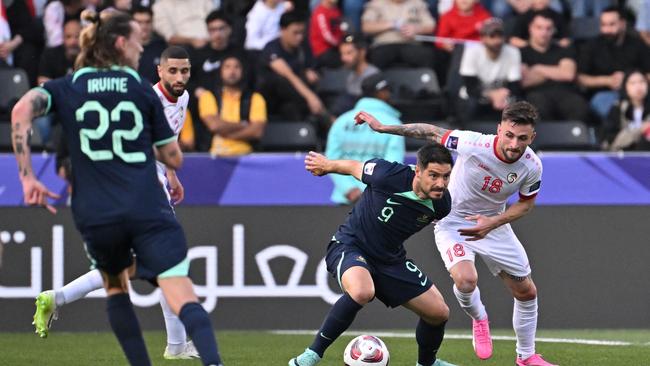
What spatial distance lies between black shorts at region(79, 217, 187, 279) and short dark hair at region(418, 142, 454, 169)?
81.3 inches

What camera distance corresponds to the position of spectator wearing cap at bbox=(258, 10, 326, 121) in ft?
49.6

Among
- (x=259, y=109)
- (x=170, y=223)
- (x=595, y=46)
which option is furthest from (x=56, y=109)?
(x=595, y=46)

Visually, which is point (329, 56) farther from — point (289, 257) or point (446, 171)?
point (446, 171)

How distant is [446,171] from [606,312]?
5.07 meters

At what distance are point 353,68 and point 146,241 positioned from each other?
805 cm

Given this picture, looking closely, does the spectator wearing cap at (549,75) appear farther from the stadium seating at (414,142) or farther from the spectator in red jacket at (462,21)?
the stadium seating at (414,142)

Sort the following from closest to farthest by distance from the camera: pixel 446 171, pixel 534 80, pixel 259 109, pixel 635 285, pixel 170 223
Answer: pixel 170 223
pixel 446 171
pixel 635 285
pixel 259 109
pixel 534 80

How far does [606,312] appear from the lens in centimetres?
1302

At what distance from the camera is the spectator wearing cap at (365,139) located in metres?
12.8

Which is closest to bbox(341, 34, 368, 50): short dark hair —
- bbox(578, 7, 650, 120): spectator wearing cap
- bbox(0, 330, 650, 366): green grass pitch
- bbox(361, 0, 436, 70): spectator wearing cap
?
bbox(361, 0, 436, 70): spectator wearing cap

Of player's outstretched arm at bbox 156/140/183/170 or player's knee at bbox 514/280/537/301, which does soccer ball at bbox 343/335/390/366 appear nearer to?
player's knee at bbox 514/280/537/301

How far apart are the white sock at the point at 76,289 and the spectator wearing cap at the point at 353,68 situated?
5.28m

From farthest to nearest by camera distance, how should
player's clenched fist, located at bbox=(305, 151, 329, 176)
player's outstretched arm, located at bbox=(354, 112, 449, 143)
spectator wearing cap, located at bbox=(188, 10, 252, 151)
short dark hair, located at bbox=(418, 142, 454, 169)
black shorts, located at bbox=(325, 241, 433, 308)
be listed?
spectator wearing cap, located at bbox=(188, 10, 252, 151) < player's outstretched arm, located at bbox=(354, 112, 449, 143) < black shorts, located at bbox=(325, 241, 433, 308) < player's clenched fist, located at bbox=(305, 151, 329, 176) < short dark hair, located at bbox=(418, 142, 454, 169)

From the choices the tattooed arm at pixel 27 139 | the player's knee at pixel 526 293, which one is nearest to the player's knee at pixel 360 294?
the player's knee at pixel 526 293
